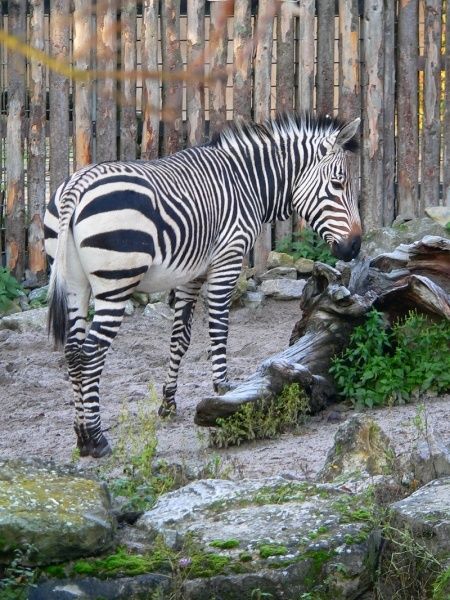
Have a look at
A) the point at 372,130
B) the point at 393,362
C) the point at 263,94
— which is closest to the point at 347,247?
the point at 393,362

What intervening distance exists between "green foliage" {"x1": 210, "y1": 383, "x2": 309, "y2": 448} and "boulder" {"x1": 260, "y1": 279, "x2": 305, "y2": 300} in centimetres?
346

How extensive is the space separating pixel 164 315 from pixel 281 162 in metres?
2.48

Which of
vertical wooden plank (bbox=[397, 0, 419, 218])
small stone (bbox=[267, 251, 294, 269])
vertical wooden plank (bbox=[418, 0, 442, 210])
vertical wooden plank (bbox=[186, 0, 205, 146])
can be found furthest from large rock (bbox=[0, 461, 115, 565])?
vertical wooden plank (bbox=[418, 0, 442, 210])

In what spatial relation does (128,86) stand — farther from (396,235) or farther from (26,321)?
(396,235)

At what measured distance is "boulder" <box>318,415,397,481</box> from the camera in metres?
5.09

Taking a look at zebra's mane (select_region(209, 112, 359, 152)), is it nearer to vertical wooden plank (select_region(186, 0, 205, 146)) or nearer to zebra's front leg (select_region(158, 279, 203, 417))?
zebra's front leg (select_region(158, 279, 203, 417))

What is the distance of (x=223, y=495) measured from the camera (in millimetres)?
4527

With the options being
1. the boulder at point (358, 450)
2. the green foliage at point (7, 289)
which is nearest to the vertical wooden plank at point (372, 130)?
the green foliage at point (7, 289)

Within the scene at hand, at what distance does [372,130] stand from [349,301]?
386cm

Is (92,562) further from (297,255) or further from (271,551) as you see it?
(297,255)

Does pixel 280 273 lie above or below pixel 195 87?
below

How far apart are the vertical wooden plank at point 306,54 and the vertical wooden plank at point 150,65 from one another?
4.38 ft

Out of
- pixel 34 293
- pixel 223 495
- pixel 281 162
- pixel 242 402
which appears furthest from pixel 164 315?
pixel 223 495

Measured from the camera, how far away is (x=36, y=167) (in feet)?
34.2
